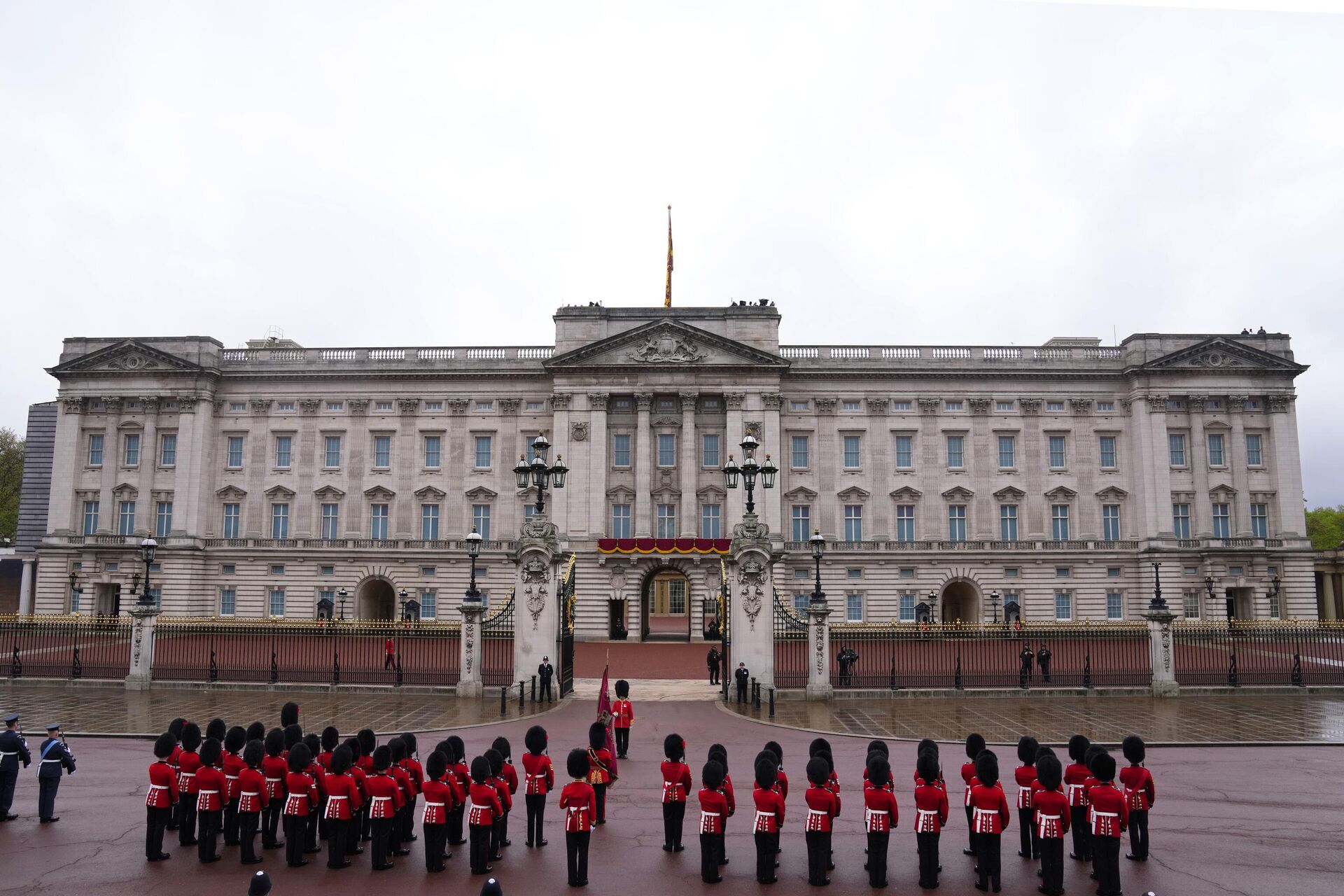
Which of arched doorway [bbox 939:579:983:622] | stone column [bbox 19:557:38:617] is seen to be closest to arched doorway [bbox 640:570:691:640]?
arched doorway [bbox 939:579:983:622]

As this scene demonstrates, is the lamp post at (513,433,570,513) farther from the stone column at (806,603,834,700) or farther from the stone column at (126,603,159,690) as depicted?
the stone column at (126,603,159,690)

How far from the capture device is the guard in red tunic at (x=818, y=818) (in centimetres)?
1036

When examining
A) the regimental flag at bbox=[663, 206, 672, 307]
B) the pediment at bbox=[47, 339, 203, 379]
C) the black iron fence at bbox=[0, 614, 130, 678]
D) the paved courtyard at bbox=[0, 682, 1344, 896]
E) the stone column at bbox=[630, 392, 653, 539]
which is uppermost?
the regimental flag at bbox=[663, 206, 672, 307]

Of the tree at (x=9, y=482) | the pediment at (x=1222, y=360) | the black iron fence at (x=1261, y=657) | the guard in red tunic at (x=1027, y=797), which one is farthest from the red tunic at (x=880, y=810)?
the tree at (x=9, y=482)

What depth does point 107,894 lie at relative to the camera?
1013 centimetres

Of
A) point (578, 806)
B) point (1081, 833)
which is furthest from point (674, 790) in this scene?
point (1081, 833)

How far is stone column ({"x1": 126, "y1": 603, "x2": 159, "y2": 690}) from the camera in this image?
27328mm

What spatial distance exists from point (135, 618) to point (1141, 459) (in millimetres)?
51976

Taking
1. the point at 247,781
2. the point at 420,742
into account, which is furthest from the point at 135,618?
the point at 247,781

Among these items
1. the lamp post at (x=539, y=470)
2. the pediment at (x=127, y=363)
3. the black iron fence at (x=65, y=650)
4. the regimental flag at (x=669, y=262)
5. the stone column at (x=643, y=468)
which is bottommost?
the black iron fence at (x=65, y=650)

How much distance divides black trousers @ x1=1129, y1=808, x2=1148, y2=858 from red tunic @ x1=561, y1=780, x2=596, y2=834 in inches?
274

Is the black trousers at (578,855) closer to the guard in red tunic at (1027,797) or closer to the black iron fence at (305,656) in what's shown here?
the guard in red tunic at (1027,797)

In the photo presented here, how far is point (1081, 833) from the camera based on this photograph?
11.5 m

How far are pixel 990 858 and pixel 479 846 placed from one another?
6071 millimetres
